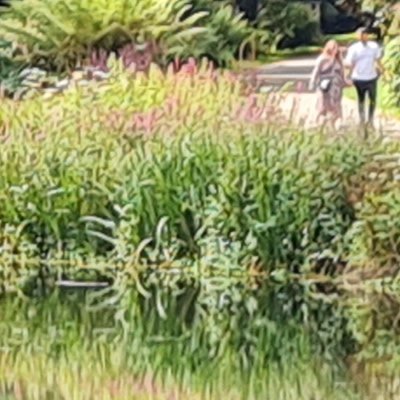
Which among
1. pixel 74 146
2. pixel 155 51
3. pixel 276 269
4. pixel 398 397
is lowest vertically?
pixel 398 397

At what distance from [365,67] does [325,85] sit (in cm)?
33

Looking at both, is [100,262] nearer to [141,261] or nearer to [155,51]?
[141,261]

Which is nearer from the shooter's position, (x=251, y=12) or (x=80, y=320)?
(x=80, y=320)

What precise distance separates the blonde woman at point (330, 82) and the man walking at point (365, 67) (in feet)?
0.28

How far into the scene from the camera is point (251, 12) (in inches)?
470

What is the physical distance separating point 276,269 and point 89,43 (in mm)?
2418

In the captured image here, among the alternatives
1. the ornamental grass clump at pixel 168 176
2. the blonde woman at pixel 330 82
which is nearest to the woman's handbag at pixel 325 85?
the blonde woman at pixel 330 82

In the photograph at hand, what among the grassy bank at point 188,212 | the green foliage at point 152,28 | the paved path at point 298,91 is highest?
the green foliage at point 152,28

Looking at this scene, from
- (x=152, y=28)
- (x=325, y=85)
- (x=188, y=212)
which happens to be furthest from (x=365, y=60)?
(x=188, y=212)

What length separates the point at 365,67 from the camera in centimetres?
1170

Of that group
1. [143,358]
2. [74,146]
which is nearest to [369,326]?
[143,358]

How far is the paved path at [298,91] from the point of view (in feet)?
37.8

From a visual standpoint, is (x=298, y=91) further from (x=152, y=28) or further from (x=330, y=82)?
(x=152, y=28)

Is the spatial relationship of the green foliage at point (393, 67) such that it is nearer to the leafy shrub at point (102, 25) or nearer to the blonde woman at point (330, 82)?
the blonde woman at point (330, 82)
